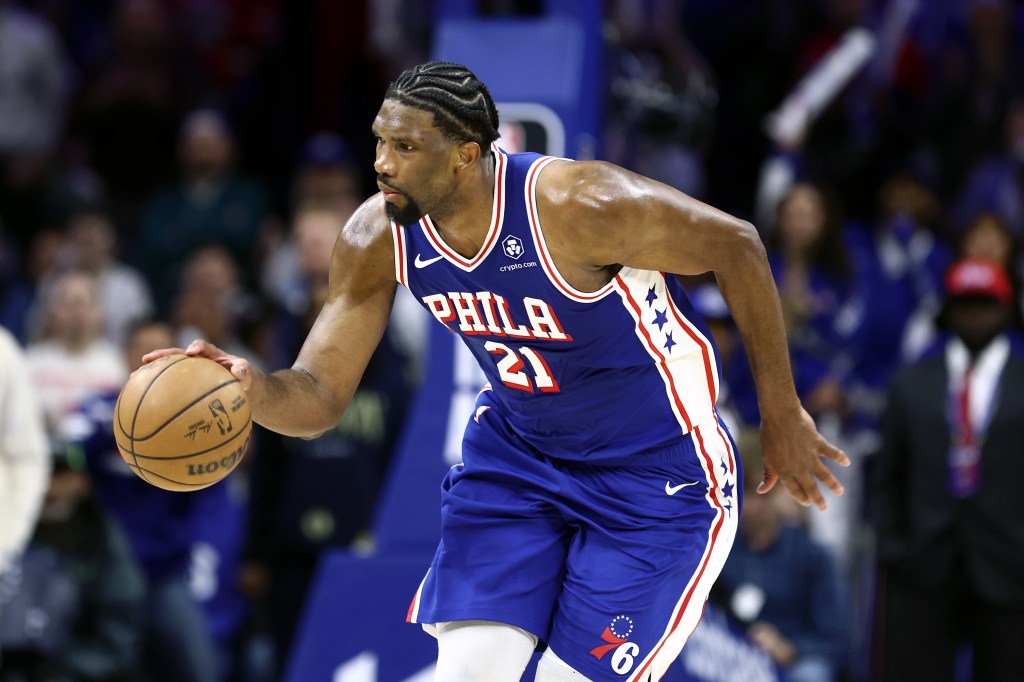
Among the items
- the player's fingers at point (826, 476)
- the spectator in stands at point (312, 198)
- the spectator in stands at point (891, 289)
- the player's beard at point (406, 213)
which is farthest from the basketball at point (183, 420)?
the spectator in stands at point (312, 198)

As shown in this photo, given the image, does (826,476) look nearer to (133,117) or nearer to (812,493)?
(812,493)

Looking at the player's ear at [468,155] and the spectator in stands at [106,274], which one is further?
the spectator in stands at [106,274]

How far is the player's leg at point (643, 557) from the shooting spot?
414 centimetres

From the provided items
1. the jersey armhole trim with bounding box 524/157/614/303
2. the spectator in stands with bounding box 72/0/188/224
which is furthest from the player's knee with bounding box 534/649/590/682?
the spectator in stands with bounding box 72/0/188/224

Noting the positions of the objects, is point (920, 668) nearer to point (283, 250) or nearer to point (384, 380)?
point (384, 380)

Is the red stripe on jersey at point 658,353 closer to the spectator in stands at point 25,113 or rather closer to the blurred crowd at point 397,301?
the blurred crowd at point 397,301

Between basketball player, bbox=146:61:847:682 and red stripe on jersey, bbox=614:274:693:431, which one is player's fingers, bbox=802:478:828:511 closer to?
basketball player, bbox=146:61:847:682

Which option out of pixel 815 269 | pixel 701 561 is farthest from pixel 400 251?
pixel 815 269

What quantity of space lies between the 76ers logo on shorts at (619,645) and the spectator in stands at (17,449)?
120 inches

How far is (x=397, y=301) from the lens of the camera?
830 cm

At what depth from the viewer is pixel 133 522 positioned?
7.65 m

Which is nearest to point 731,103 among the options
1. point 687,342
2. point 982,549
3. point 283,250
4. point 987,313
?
point 283,250

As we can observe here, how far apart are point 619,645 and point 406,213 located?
125 cm

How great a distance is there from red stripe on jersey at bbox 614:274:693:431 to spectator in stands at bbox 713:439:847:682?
286 cm
